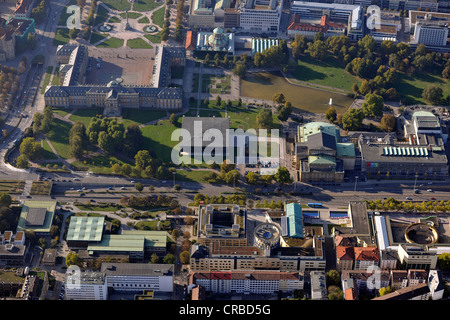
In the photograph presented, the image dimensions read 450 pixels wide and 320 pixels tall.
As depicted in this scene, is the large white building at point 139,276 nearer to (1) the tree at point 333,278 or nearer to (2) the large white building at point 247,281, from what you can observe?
(2) the large white building at point 247,281

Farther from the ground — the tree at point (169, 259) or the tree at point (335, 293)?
the tree at point (335, 293)

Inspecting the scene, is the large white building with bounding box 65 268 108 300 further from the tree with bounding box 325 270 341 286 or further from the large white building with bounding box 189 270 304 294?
the tree with bounding box 325 270 341 286

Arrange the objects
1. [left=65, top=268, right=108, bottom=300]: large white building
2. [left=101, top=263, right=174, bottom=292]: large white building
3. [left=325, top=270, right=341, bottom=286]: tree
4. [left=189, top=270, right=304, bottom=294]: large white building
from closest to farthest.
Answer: [left=65, top=268, right=108, bottom=300]: large white building < [left=189, top=270, right=304, bottom=294]: large white building < [left=101, top=263, right=174, bottom=292]: large white building < [left=325, top=270, right=341, bottom=286]: tree

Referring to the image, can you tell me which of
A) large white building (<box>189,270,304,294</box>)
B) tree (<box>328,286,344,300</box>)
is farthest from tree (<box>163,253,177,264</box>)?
tree (<box>328,286,344,300</box>)

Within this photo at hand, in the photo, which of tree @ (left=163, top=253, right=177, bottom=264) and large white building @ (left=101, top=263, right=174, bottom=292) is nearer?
large white building @ (left=101, top=263, right=174, bottom=292)

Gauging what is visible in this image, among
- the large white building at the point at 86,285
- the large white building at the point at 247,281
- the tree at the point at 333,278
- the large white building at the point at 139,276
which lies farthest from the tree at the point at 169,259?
the tree at the point at 333,278

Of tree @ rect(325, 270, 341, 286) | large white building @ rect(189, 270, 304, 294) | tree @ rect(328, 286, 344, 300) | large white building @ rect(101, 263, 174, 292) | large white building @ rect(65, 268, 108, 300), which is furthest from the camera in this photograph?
tree @ rect(325, 270, 341, 286)

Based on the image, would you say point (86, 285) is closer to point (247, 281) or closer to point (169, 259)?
point (169, 259)

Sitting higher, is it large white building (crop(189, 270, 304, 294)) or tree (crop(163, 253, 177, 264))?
large white building (crop(189, 270, 304, 294))

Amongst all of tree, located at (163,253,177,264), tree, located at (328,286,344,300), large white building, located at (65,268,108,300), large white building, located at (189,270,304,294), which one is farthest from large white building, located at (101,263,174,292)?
tree, located at (328,286,344,300)

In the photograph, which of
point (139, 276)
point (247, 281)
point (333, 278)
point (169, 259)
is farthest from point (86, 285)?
point (333, 278)
